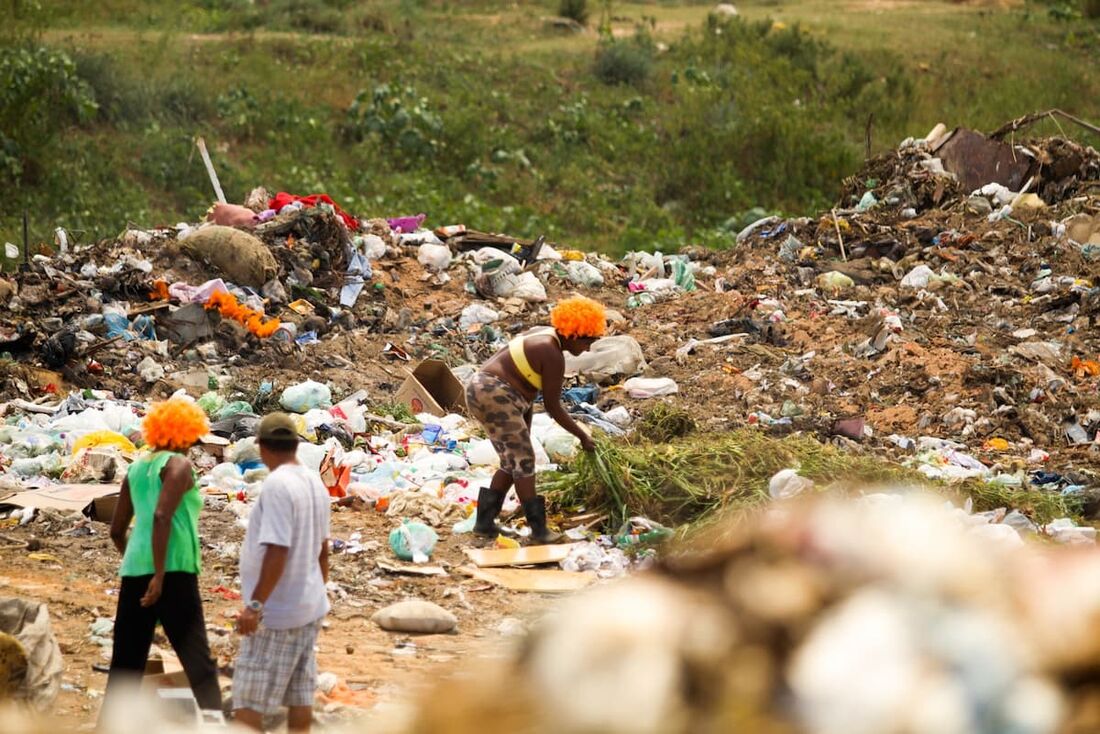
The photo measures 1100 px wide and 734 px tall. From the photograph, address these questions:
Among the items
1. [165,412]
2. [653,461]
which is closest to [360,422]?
[653,461]

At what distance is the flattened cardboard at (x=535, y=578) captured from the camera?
633 centimetres

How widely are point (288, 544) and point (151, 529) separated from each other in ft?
2.03

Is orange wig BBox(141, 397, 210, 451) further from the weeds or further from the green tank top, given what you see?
the weeds

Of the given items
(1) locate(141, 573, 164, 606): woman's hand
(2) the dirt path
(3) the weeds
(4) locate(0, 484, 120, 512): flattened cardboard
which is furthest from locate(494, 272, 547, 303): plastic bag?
(1) locate(141, 573, 164, 606): woman's hand

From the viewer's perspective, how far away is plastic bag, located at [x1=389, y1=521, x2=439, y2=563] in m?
6.69

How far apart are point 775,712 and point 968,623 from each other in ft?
1.07

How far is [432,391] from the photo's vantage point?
1012 cm

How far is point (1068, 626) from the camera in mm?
2160

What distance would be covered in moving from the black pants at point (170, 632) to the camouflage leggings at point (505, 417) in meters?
2.40

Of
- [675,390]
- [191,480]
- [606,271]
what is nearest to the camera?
[191,480]

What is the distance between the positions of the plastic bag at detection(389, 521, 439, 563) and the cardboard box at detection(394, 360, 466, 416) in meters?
2.87

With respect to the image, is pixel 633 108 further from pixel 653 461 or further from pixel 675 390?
pixel 653 461

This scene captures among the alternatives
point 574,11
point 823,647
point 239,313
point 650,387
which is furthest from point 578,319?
point 574,11

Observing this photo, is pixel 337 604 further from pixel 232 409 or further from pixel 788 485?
pixel 232 409
